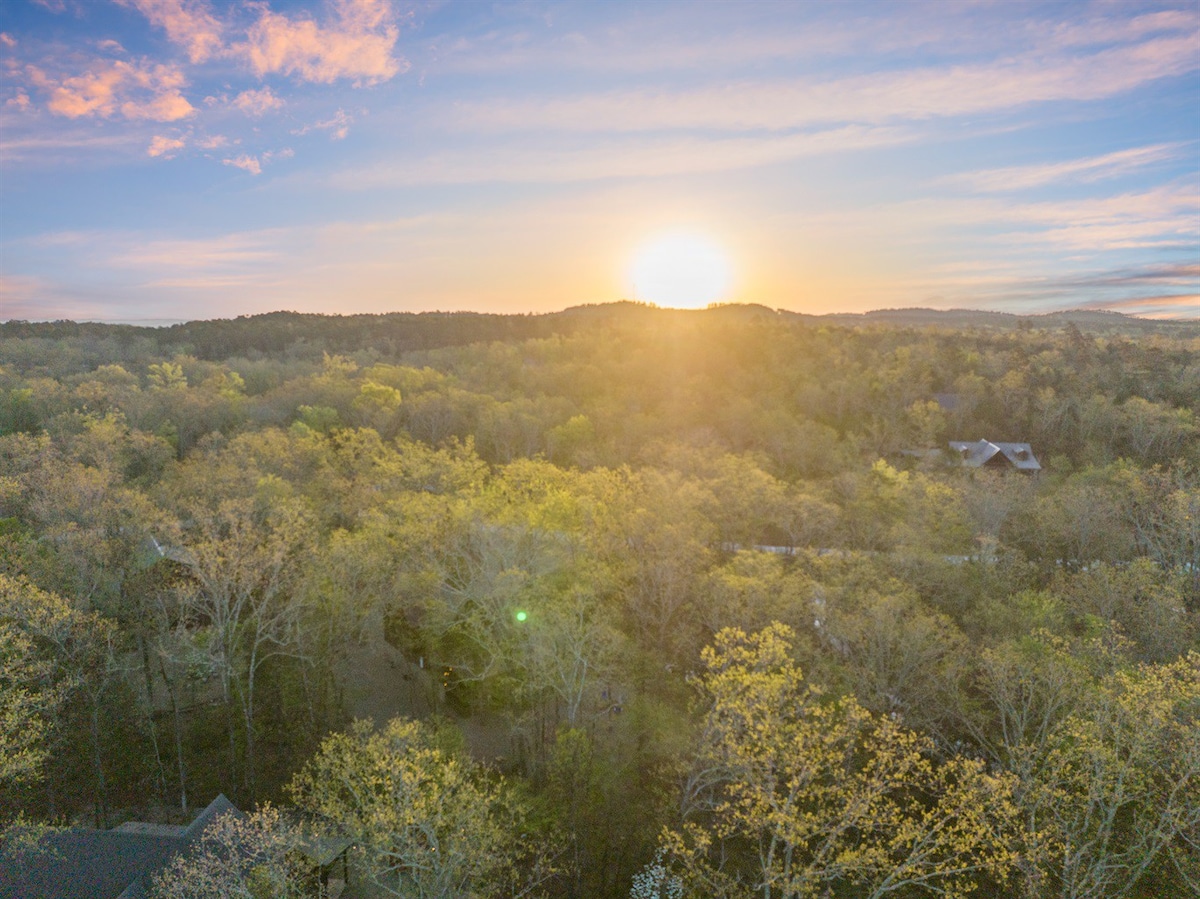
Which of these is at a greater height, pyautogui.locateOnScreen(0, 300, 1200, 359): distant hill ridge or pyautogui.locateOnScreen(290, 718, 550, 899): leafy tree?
pyautogui.locateOnScreen(0, 300, 1200, 359): distant hill ridge

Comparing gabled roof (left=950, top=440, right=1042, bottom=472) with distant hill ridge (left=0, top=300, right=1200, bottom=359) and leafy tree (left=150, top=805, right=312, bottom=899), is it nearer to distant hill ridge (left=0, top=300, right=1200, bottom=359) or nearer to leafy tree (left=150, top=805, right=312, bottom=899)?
distant hill ridge (left=0, top=300, right=1200, bottom=359)

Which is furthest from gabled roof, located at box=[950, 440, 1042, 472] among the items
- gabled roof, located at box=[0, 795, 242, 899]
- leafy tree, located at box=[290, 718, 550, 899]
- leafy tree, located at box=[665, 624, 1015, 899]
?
gabled roof, located at box=[0, 795, 242, 899]

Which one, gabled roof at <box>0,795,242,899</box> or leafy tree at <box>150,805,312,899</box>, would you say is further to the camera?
gabled roof at <box>0,795,242,899</box>

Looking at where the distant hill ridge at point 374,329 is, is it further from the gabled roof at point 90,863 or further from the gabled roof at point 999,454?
→ the gabled roof at point 90,863

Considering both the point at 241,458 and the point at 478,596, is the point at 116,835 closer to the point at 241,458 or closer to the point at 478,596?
the point at 478,596

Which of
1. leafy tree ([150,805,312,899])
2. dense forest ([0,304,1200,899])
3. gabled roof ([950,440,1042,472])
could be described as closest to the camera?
leafy tree ([150,805,312,899])

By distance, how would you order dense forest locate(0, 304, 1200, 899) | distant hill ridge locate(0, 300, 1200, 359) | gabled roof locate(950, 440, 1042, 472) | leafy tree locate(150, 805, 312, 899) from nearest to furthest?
leafy tree locate(150, 805, 312, 899) → dense forest locate(0, 304, 1200, 899) → gabled roof locate(950, 440, 1042, 472) → distant hill ridge locate(0, 300, 1200, 359)

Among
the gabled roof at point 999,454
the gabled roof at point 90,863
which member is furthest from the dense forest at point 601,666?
the gabled roof at point 999,454

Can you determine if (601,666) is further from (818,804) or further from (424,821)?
(424,821)
